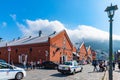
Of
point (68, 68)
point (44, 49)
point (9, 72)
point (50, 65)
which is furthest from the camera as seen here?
point (44, 49)

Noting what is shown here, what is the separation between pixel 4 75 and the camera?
1600 cm

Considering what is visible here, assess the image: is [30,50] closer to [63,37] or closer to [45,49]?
[45,49]

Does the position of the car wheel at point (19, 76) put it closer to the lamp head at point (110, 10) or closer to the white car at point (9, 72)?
the white car at point (9, 72)

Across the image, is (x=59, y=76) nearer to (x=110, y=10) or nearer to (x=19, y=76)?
(x=19, y=76)

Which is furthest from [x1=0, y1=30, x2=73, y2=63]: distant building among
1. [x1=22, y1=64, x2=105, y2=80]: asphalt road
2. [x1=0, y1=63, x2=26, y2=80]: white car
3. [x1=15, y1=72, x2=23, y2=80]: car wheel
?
[x1=0, y1=63, x2=26, y2=80]: white car

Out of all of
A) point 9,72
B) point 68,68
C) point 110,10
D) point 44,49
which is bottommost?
point 68,68

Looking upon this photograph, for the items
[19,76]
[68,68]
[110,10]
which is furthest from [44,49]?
[110,10]

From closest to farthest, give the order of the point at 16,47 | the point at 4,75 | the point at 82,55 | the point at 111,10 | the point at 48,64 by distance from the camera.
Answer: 1. the point at 111,10
2. the point at 4,75
3. the point at 48,64
4. the point at 16,47
5. the point at 82,55

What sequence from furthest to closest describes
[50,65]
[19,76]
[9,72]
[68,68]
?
[50,65], [68,68], [19,76], [9,72]

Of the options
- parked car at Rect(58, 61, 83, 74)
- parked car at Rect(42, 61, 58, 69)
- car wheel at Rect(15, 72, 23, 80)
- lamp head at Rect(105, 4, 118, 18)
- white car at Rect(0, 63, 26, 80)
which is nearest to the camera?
lamp head at Rect(105, 4, 118, 18)

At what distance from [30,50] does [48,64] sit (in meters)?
11.9

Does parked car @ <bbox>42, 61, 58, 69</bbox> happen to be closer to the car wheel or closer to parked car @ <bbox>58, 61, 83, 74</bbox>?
parked car @ <bbox>58, 61, 83, 74</bbox>

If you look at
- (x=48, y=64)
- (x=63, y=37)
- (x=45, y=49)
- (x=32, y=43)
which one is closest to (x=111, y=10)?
(x=48, y=64)

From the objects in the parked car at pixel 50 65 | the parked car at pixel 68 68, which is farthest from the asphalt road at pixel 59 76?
the parked car at pixel 50 65
